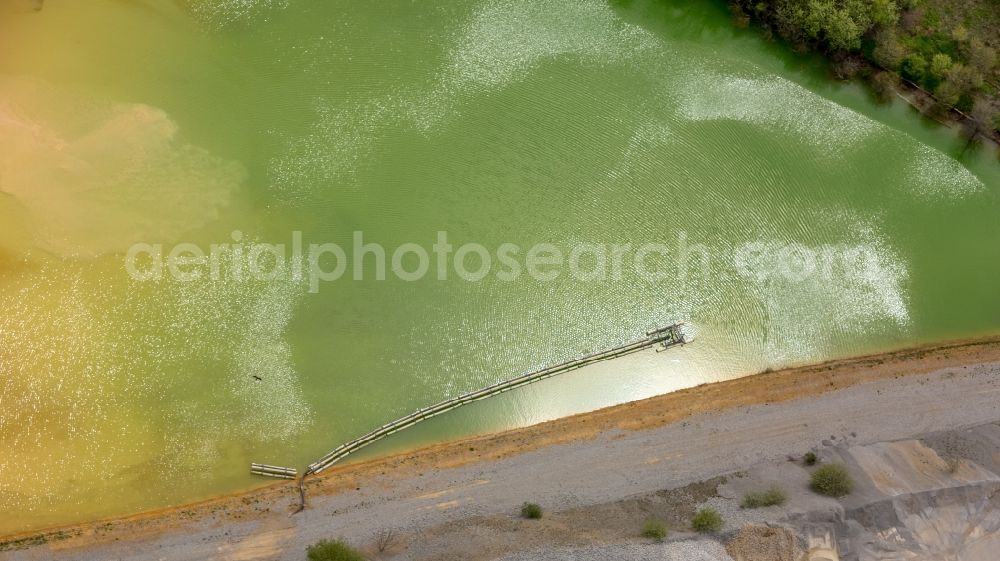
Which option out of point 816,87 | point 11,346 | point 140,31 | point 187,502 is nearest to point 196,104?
point 140,31

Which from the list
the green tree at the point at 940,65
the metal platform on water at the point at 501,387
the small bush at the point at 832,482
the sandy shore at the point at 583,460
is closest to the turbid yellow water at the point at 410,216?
the metal platform on water at the point at 501,387

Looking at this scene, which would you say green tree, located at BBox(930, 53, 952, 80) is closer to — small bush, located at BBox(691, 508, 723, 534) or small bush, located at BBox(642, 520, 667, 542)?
small bush, located at BBox(691, 508, 723, 534)

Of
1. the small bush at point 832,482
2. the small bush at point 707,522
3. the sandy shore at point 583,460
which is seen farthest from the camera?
the sandy shore at point 583,460

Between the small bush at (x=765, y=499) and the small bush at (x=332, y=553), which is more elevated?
the small bush at (x=765, y=499)

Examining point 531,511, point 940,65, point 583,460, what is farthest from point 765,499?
point 940,65

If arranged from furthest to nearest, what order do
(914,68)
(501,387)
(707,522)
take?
1. (914,68)
2. (501,387)
3. (707,522)

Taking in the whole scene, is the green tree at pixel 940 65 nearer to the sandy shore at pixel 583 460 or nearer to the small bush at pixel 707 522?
the sandy shore at pixel 583 460

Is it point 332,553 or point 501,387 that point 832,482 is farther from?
point 332,553
